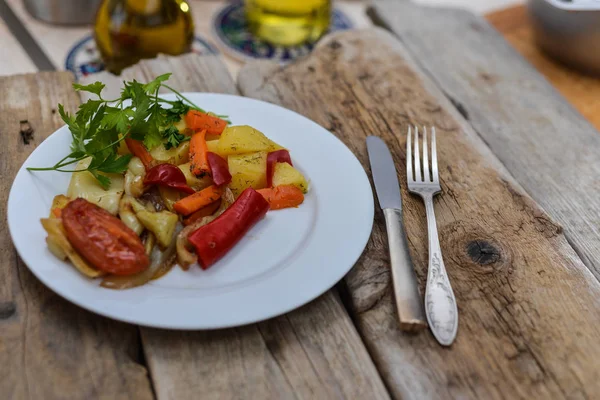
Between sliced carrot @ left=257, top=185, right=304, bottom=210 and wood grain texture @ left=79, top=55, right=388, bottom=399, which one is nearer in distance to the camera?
wood grain texture @ left=79, top=55, right=388, bottom=399

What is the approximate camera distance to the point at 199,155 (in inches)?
63.5

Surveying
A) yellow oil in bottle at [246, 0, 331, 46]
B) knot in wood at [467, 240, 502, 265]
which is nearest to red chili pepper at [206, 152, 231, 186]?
knot in wood at [467, 240, 502, 265]

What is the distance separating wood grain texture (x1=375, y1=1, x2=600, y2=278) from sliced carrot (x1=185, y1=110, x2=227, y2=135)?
0.97 meters

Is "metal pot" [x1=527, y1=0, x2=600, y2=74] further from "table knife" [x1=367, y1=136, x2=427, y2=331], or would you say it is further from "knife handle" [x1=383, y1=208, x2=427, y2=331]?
"knife handle" [x1=383, y1=208, x2=427, y2=331]

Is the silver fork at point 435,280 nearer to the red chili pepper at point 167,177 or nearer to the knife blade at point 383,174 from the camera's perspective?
the knife blade at point 383,174

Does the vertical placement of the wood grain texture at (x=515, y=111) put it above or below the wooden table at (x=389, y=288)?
below

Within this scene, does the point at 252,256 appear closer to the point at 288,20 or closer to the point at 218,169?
the point at 218,169

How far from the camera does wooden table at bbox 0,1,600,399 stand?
1300 millimetres

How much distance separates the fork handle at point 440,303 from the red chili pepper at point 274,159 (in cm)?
45

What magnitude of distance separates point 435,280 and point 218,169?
60 cm

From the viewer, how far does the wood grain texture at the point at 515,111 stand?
1.94m

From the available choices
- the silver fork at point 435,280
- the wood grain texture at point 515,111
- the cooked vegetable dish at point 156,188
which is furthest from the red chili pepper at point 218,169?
the wood grain texture at point 515,111

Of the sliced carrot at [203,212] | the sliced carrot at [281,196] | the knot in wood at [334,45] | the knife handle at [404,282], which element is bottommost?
the knot in wood at [334,45]

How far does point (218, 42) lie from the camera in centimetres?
319
